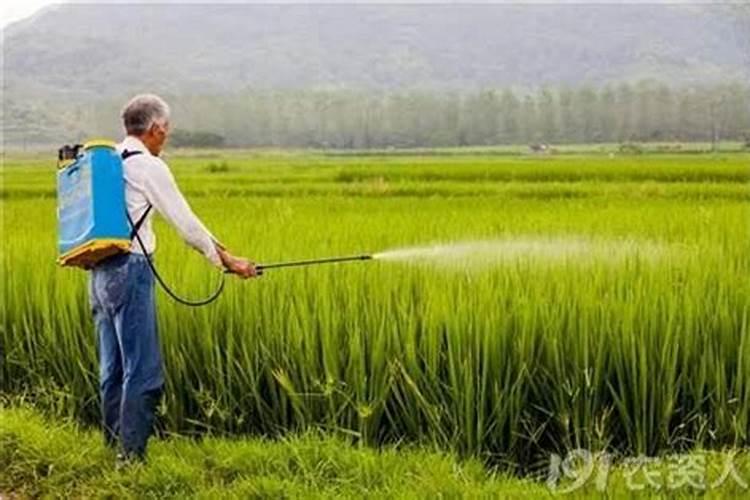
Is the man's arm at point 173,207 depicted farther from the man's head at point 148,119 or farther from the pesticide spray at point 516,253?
the pesticide spray at point 516,253

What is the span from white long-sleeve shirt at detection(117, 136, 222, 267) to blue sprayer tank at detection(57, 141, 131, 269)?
52 millimetres

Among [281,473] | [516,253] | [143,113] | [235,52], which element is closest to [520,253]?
[516,253]

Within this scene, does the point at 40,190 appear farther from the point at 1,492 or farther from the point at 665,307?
the point at 665,307

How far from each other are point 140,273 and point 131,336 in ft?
0.77

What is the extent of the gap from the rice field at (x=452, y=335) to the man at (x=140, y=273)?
346 millimetres

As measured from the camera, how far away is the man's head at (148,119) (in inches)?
157

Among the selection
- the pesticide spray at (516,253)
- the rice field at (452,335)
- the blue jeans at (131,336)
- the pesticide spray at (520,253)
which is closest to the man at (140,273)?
the blue jeans at (131,336)

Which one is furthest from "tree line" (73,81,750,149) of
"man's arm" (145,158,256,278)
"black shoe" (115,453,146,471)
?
"black shoe" (115,453,146,471)

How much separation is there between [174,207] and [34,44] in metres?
4.74

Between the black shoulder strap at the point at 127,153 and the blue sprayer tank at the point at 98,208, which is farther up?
the black shoulder strap at the point at 127,153

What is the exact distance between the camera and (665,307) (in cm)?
419

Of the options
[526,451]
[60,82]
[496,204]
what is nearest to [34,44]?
[60,82]

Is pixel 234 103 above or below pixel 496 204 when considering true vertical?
above

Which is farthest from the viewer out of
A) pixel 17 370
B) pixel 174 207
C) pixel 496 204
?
pixel 496 204
